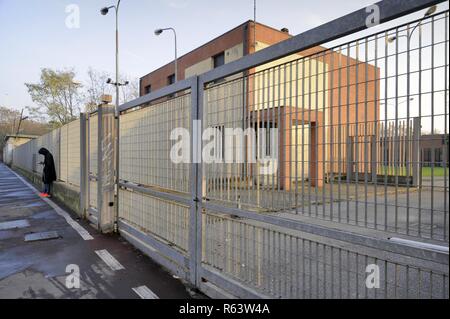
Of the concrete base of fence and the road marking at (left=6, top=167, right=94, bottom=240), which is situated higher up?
the concrete base of fence

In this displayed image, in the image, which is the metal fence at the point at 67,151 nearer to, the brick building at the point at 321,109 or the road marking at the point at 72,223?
the road marking at the point at 72,223

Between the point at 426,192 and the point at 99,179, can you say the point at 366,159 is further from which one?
the point at 99,179

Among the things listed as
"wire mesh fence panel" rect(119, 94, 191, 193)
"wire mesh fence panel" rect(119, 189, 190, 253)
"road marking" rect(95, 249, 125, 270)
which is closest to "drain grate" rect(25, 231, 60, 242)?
"wire mesh fence panel" rect(119, 189, 190, 253)

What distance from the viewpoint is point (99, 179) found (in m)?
6.24

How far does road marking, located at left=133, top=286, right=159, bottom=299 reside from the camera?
3375mm

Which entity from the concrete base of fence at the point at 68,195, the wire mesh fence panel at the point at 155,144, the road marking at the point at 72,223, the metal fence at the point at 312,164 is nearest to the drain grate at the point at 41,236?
the road marking at the point at 72,223

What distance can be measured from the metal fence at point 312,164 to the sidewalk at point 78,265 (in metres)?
0.36

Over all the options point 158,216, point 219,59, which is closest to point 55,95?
point 219,59

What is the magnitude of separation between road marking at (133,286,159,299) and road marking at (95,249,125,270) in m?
0.80

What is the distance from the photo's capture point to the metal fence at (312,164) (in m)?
1.80

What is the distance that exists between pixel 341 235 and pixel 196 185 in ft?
6.13

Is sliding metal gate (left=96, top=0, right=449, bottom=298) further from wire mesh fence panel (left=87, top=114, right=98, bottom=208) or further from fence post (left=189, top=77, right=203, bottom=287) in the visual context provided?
wire mesh fence panel (left=87, top=114, right=98, bottom=208)

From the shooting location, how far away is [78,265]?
433cm
